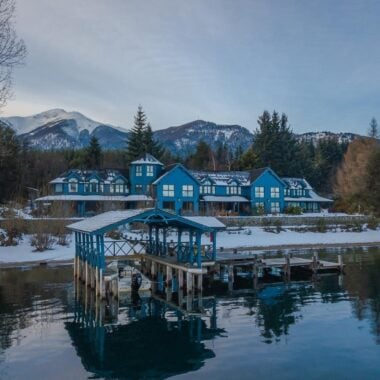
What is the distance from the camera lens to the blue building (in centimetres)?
6469

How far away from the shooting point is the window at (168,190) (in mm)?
65312

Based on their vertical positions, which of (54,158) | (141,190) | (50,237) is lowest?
(50,237)

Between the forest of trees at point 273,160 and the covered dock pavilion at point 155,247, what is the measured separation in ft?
111

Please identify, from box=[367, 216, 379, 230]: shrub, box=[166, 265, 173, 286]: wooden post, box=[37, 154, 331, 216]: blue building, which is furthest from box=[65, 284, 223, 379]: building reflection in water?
box=[367, 216, 379, 230]: shrub

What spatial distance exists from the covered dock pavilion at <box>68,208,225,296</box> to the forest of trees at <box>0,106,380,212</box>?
33851 mm

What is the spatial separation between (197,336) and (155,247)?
1467 cm

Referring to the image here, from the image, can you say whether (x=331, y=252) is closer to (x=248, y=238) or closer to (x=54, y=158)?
(x=248, y=238)

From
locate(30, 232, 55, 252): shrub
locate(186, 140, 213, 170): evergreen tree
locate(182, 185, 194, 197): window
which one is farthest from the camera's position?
locate(186, 140, 213, 170): evergreen tree

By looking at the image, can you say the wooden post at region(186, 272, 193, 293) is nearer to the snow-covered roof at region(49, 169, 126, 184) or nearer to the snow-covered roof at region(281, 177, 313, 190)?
the snow-covered roof at region(49, 169, 126, 184)

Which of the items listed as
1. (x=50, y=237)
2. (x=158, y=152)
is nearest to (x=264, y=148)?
(x=158, y=152)

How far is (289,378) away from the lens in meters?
13.6

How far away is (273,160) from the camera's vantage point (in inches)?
3711

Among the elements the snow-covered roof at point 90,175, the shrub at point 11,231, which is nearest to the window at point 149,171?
the snow-covered roof at point 90,175

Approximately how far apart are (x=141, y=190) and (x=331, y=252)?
29341 millimetres
